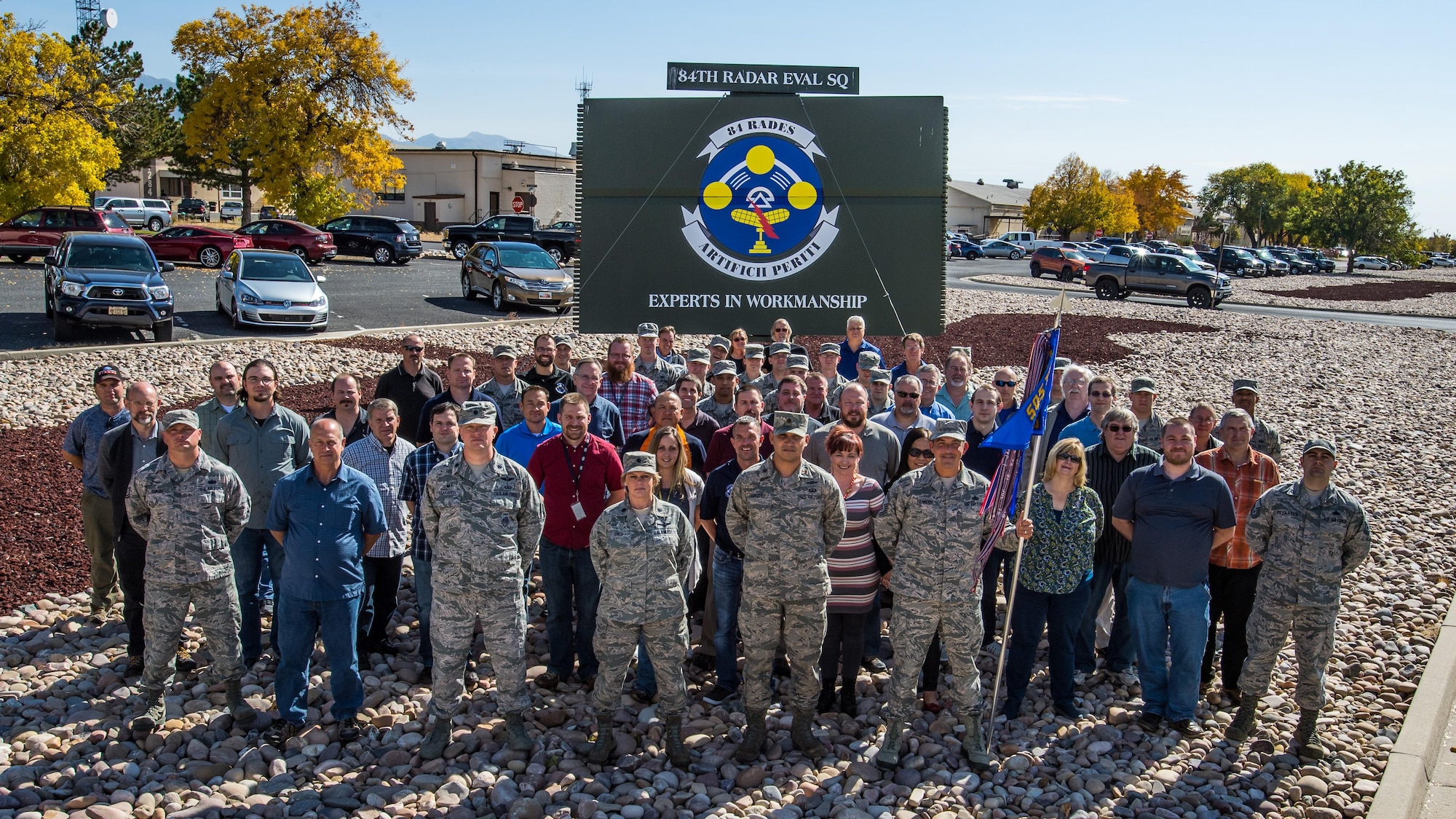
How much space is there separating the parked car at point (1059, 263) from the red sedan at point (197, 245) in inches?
1150

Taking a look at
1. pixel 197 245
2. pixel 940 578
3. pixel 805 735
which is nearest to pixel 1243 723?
pixel 940 578

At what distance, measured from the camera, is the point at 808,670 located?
4.90 metres

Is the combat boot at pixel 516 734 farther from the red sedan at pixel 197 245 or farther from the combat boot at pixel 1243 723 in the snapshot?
the red sedan at pixel 197 245

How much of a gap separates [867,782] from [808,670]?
0.58 metres

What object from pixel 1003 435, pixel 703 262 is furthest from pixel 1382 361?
pixel 1003 435

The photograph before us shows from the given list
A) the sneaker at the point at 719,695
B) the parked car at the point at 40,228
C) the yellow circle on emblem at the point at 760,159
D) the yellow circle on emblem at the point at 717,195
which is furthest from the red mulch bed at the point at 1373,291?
the parked car at the point at 40,228

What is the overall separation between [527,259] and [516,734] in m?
18.7

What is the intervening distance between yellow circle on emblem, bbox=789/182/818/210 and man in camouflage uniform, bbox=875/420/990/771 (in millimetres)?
5056

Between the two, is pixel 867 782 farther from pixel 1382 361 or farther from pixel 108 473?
pixel 1382 361

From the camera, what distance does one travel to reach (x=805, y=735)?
491 cm

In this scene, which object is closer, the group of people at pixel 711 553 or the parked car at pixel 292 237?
the group of people at pixel 711 553

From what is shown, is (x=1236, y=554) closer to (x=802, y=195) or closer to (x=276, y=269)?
(x=802, y=195)

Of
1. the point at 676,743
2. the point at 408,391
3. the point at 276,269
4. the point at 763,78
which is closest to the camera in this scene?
the point at 676,743

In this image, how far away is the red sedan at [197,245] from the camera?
27.5 meters
